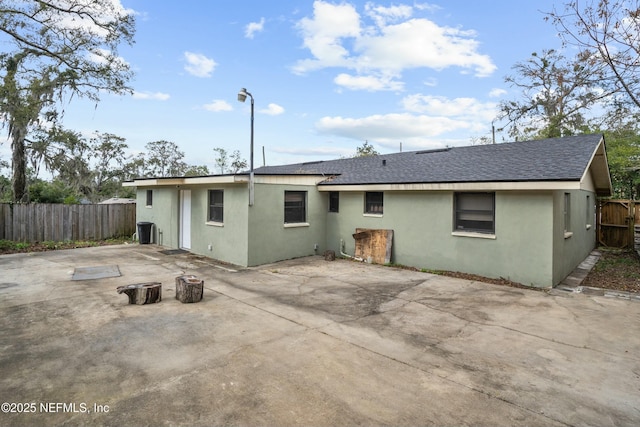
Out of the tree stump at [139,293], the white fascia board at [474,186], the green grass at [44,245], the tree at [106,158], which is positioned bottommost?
the tree stump at [139,293]

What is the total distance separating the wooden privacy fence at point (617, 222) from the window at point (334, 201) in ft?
41.1

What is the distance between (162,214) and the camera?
14195mm

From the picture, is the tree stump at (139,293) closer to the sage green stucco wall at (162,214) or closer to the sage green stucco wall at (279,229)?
the sage green stucco wall at (279,229)

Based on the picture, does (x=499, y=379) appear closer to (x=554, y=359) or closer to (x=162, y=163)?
(x=554, y=359)

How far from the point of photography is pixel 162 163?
38.1 metres

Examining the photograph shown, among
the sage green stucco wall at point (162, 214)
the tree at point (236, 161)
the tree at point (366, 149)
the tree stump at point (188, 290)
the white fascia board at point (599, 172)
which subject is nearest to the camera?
the tree stump at point (188, 290)

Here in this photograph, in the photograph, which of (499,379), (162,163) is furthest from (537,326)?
(162,163)

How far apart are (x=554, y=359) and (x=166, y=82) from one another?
656 inches

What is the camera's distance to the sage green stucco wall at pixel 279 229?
33.4 ft

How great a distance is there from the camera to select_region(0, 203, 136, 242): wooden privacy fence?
13.6 meters

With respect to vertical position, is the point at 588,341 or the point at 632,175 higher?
the point at 632,175

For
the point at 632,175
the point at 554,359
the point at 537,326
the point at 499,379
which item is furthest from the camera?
the point at 632,175

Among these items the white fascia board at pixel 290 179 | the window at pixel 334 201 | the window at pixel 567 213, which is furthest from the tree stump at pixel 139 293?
the window at pixel 567 213

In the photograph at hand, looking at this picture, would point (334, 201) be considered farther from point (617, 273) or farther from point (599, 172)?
point (599, 172)
